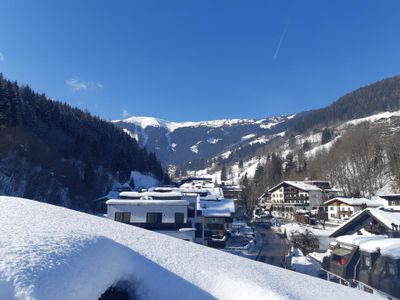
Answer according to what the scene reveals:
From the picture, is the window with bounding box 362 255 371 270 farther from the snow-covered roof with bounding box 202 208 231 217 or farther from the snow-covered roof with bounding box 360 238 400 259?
the snow-covered roof with bounding box 202 208 231 217

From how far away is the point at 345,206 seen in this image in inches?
2199

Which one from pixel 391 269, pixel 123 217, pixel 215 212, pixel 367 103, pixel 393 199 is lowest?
pixel 215 212

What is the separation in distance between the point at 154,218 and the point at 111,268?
2348 centimetres

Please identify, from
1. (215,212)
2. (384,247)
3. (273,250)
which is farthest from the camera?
(215,212)

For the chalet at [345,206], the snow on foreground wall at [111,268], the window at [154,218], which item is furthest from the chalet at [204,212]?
the snow on foreground wall at [111,268]

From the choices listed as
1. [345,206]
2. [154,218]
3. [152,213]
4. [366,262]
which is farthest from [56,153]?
[366,262]

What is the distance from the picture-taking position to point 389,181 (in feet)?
247

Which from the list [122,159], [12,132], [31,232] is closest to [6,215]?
[31,232]

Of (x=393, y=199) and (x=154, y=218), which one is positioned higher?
(x=393, y=199)

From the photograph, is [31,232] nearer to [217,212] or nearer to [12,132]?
[217,212]

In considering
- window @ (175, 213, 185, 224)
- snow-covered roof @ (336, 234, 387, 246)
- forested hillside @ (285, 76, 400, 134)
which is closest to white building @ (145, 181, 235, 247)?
window @ (175, 213, 185, 224)

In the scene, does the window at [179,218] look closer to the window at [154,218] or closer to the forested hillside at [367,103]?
the window at [154,218]

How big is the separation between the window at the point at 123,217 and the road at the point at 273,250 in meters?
14.1

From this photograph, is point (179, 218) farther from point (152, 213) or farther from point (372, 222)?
point (372, 222)
